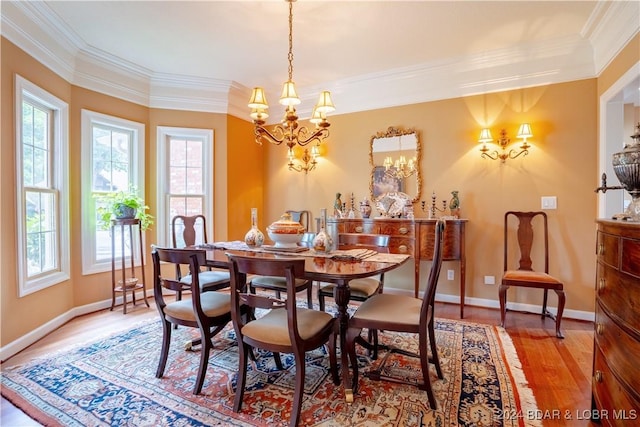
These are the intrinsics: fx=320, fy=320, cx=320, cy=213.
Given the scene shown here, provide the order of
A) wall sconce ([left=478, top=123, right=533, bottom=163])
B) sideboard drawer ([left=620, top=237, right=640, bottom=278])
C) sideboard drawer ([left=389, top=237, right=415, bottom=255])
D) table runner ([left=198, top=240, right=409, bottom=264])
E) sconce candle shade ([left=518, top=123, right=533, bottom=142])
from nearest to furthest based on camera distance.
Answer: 1. sideboard drawer ([left=620, top=237, right=640, bottom=278])
2. table runner ([left=198, top=240, right=409, bottom=264])
3. sconce candle shade ([left=518, top=123, right=533, bottom=142])
4. wall sconce ([left=478, top=123, right=533, bottom=163])
5. sideboard drawer ([left=389, top=237, right=415, bottom=255])

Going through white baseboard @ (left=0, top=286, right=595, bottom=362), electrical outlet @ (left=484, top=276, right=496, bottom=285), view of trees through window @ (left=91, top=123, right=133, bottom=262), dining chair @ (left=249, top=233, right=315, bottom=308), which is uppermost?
view of trees through window @ (left=91, top=123, right=133, bottom=262)

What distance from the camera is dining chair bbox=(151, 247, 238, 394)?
77.2 inches

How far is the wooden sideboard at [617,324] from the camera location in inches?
49.3

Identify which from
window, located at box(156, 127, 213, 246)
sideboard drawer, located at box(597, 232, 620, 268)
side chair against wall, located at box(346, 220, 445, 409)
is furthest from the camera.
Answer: window, located at box(156, 127, 213, 246)

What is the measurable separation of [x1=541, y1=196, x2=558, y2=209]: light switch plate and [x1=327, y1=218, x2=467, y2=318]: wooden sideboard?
2.78 ft

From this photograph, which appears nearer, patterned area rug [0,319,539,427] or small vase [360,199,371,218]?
patterned area rug [0,319,539,427]

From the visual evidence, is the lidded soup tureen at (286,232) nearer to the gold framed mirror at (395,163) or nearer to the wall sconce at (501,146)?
the gold framed mirror at (395,163)

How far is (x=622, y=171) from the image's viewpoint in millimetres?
1528

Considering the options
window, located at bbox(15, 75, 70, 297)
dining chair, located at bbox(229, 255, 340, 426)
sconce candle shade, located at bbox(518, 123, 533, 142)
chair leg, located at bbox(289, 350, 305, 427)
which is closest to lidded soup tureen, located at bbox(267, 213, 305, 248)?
dining chair, located at bbox(229, 255, 340, 426)

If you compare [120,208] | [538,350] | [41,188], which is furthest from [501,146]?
[41,188]

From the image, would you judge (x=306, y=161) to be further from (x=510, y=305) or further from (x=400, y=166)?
(x=510, y=305)

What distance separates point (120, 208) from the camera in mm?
3520

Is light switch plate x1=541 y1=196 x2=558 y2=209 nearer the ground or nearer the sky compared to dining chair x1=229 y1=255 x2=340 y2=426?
nearer the sky

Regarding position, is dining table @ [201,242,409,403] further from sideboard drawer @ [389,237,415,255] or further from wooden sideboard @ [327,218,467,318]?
sideboard drawer @ [389,237,415,255]
